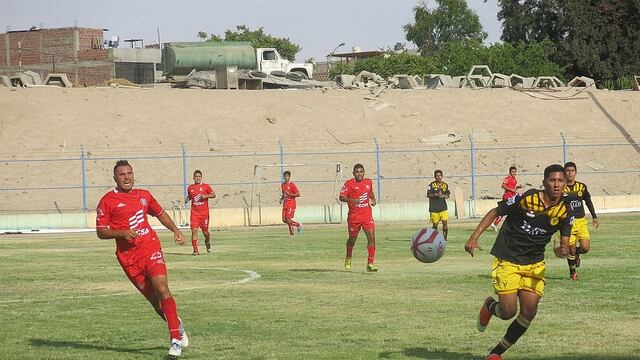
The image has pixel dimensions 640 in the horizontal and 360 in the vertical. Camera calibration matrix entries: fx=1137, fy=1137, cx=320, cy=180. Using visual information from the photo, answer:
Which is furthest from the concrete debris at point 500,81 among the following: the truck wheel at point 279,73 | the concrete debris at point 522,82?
the truck wheel at point 279,73

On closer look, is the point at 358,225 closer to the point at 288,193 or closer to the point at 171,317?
the point at 171,317

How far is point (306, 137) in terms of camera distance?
59.6 m

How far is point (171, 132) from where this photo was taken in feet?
194

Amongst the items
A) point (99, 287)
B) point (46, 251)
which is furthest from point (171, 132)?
point (99, 287)

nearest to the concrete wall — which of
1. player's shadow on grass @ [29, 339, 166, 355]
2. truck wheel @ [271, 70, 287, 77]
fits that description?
truck wheel @ [271, 70, 287, 77]

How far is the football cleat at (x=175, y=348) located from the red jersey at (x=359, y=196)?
1062cm

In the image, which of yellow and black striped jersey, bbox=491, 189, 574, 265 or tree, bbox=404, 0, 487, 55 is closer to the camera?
yellow and black striped jersey, bbox=491, 189, 574, 265

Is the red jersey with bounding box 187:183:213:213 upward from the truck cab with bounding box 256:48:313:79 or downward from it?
downward

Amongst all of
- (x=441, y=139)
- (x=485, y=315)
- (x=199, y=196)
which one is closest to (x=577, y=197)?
(x=485, y=315)

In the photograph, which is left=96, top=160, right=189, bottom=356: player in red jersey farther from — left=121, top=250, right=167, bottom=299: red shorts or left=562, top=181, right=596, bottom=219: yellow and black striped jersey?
left=562, top=181, right=596, bottom=219: yellow and black striped jersey

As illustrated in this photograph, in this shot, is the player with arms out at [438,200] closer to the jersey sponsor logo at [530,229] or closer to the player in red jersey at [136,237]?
the player in red jersey at [136,237]

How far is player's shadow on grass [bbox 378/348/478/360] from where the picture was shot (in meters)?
11.9

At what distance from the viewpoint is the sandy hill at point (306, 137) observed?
53469 mm

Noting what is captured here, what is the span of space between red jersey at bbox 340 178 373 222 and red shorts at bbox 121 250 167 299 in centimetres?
993
